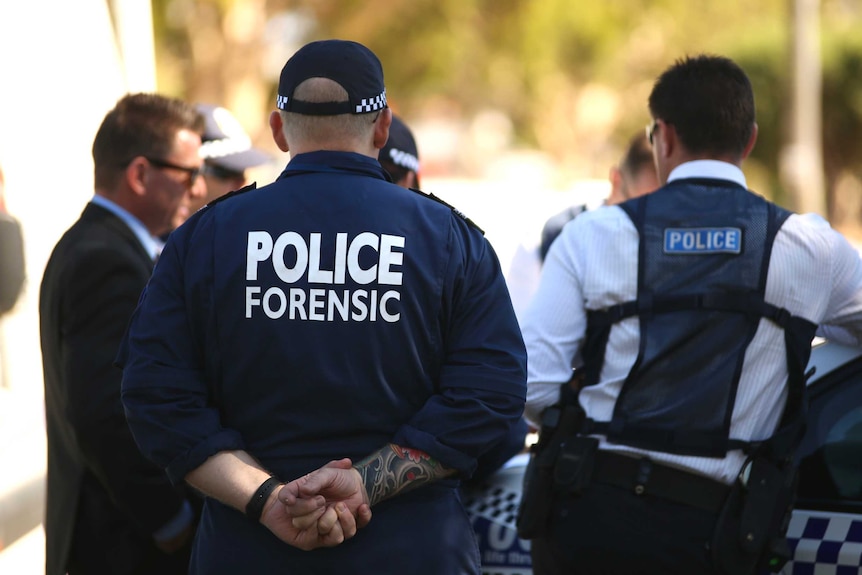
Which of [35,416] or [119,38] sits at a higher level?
[119,38]

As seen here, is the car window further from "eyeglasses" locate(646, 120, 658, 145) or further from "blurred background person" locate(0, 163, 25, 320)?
"blurred background person" locate(0, 163, 25, 320)

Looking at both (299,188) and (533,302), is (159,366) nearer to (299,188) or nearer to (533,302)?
(299,188)

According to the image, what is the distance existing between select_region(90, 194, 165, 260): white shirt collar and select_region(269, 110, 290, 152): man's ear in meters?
1.00

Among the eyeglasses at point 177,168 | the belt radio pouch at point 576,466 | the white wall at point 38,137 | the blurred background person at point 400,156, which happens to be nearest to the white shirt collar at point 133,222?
the eyeglasses at point 177,168

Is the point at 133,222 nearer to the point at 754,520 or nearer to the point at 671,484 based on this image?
the point at 671,484

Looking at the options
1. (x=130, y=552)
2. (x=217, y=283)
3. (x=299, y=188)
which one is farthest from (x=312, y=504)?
(x=130, y=552)

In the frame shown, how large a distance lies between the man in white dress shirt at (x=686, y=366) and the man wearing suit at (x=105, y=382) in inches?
43.9

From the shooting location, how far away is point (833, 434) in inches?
130

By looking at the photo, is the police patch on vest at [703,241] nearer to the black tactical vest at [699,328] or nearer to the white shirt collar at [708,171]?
the black tactical vest at [699,328]

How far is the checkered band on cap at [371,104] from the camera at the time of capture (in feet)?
7.87

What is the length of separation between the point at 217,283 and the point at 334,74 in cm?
48

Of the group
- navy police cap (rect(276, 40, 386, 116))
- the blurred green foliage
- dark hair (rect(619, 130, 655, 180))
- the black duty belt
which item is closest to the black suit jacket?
navy police cap (rect(276, 40, 386, 116))

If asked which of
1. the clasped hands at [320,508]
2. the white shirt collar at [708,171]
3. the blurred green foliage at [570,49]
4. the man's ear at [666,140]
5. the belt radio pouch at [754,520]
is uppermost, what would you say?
the man's ear at [666,140]

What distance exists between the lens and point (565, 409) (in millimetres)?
3018
